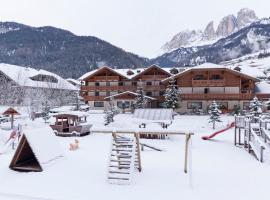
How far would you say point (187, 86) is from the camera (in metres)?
46.0

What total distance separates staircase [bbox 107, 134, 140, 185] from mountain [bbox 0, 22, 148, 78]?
95233mm

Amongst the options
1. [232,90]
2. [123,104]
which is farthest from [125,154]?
[123,104]

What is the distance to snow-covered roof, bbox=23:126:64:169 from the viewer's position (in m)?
12.6

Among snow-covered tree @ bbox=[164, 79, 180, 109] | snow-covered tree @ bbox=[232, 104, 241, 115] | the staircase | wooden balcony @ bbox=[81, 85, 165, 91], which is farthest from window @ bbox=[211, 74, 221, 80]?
the staircase

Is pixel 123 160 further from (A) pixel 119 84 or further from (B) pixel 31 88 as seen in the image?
(B) pixel 31 88

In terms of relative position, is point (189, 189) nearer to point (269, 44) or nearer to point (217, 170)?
point (217, 170)

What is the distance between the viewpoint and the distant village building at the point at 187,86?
44.4 meters

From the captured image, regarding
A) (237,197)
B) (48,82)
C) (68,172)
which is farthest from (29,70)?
(237,197)

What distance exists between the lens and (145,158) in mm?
15562

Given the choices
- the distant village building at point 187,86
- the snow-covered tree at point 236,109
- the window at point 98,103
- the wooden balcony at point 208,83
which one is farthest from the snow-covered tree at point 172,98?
the window at point 98,103

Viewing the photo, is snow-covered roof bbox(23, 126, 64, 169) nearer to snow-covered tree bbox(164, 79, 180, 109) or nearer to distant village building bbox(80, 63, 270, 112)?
snow-covered tree bbox(164, 79, 180, 109)

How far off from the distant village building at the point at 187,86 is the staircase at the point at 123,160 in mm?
33170

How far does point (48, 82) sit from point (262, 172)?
2255 inches

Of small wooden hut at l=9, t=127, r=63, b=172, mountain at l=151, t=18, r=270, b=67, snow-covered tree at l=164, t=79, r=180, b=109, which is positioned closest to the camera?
small wooden hut at l=9, t=127, r=63, b=172
